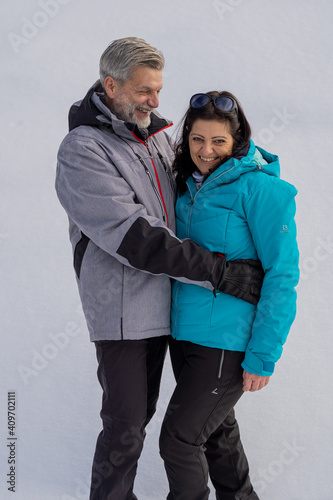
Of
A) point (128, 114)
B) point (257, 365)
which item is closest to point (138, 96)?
point (128, 114)

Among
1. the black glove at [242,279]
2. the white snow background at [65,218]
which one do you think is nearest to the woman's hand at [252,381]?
the black glove at [242,279]

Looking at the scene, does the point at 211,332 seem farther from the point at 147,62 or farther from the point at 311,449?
the point at 311,449

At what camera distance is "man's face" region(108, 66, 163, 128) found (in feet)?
6.83

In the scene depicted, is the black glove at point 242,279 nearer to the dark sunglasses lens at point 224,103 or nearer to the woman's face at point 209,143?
the woman's face at point 209,143

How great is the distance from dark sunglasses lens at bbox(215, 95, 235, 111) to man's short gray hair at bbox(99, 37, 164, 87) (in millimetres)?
308

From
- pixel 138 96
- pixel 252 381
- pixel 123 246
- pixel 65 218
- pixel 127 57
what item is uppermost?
pixel 127 57

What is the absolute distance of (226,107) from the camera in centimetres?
197

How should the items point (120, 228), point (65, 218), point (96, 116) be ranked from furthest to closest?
1. point (65, 218)
2. point (96, 116)
3. point (120, 228)

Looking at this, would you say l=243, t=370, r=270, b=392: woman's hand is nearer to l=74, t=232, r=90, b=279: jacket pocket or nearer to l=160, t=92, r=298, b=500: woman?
A: l=160, t=92, r=298, b=500: woman

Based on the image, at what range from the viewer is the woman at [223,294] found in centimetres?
194

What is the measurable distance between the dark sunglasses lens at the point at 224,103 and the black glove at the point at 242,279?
54cm

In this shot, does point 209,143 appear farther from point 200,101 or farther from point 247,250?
point 247,250

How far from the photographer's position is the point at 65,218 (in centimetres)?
479

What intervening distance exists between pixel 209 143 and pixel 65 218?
297cm
